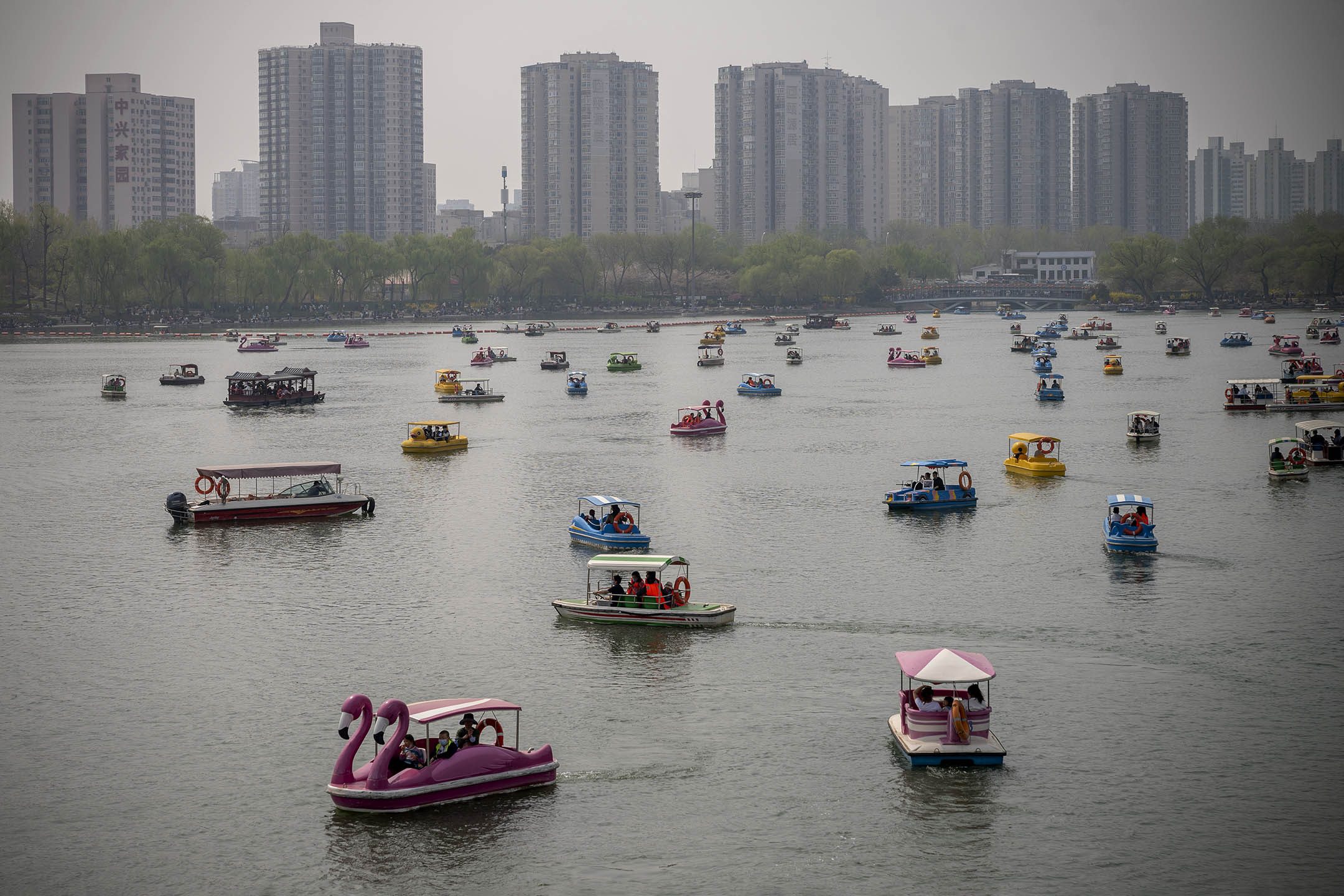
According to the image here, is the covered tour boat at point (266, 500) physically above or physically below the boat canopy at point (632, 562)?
above

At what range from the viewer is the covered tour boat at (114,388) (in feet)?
348

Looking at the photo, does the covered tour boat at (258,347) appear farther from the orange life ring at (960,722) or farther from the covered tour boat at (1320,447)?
the orange life ring at (960,722)

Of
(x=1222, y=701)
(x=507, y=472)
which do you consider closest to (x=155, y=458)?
(x=507, y=472)

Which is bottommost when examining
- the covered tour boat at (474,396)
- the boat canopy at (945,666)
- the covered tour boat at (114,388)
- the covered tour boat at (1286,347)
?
the boat canopy at (945,666)

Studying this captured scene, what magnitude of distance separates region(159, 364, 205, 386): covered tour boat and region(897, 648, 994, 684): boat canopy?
100775mm

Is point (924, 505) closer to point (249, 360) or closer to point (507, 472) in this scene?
point (507, 472)

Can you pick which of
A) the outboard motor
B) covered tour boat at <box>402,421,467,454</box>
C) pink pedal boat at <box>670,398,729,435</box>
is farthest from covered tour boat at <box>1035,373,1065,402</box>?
the outboard motor

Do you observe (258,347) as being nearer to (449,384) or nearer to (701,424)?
(449,384)

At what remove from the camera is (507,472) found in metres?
67.3

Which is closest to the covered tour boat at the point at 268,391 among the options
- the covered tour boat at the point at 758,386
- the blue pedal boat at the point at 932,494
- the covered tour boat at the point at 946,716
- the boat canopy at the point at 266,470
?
the covered tour boat at the point at 758,386

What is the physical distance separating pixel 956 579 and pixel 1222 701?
1235 centimetres

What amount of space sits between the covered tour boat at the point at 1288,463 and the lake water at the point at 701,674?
0.91 metres

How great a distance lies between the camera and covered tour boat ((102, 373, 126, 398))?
10619cm

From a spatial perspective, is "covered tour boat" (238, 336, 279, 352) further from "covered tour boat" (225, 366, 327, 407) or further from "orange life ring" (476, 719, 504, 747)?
"orange life ring" (476, 719, 504, 747)
